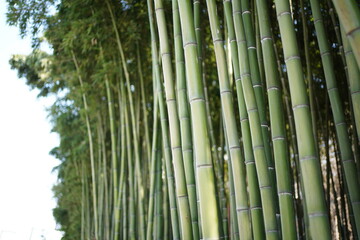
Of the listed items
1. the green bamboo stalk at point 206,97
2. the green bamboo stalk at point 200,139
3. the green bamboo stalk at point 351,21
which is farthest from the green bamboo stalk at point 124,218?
the green bamboo stalk at point 351,21

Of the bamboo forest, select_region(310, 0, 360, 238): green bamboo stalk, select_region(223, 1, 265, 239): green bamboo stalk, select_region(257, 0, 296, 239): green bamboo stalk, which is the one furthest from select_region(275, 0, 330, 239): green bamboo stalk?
select_region(310, 0, 360, 238): green bamboo stalk

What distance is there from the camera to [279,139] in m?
1.79

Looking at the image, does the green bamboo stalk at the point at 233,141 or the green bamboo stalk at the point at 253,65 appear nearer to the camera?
the green bamboo stalk at the point at 233,141

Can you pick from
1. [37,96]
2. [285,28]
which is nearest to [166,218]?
[285,28]

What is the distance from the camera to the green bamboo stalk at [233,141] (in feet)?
6.02

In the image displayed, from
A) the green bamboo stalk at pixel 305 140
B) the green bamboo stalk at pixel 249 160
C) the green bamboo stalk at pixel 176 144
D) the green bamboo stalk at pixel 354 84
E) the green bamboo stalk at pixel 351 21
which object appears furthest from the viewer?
the green bamboo stalk at pixel 176 144

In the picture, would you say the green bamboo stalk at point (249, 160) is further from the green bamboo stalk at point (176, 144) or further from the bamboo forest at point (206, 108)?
the green bamboo stalk at point (176, 144)

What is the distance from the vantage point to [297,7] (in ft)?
11.1

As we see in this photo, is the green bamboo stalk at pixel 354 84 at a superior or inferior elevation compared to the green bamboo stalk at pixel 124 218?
superior

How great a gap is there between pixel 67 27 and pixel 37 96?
6.78 ft

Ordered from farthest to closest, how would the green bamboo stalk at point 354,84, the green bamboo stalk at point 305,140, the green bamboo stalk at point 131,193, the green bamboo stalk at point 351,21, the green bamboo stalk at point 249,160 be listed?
the green bamboo stalk at point 131,193, the green bamboo stalk at point 249,160, the green bamboo stalk at point 354,84, the green bamboo stalk at point 305,140, the green bamboo stalk at point 351,21

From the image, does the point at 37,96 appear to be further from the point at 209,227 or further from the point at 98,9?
the point at 209,227

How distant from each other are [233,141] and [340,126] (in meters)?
0.56

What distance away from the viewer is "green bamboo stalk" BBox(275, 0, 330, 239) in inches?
59.0
